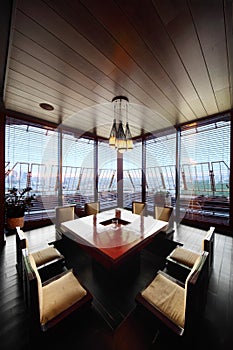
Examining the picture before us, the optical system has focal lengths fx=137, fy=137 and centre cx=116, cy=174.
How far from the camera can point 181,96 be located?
2299 millimetres

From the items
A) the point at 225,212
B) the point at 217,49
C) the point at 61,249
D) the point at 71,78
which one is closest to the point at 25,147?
the point at 71,78

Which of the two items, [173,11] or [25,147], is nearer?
[173,11]

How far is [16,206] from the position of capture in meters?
2.99

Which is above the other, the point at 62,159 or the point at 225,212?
the point at 62,159

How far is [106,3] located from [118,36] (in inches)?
10.4

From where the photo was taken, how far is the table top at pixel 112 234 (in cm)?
142

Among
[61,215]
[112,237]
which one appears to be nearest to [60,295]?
[112,237]

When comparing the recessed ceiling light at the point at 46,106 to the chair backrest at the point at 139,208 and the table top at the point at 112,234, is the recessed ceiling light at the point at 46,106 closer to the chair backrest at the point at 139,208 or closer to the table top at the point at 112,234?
the table top at the point at 112,234

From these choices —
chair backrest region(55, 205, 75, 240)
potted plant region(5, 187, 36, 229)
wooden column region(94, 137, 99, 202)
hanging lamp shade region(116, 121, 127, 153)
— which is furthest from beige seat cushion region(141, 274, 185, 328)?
wooden column region(94, 137, 99, 202)

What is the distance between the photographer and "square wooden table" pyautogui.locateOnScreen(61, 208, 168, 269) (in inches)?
53.0

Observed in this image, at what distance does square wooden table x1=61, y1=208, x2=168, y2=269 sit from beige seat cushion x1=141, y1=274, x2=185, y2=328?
0.33 metres

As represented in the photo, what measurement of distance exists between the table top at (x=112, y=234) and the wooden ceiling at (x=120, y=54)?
6.69 ft

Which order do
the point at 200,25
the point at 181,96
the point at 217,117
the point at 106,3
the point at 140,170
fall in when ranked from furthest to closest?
the point at 140,170, the point at 217,117, the point at 181,96, the point at 200,25, the point at 106,3

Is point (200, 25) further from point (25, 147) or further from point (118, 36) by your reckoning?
point (25, 147)
